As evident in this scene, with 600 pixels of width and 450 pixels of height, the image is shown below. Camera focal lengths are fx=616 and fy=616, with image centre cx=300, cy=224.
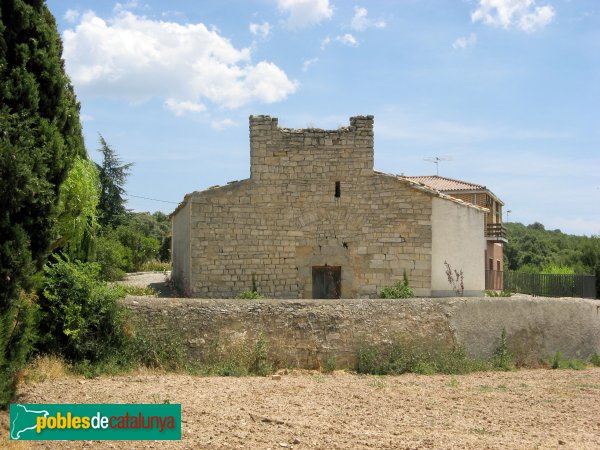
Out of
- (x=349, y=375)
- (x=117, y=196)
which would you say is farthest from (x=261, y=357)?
(x=117, y=196)

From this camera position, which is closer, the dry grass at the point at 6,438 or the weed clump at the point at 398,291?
the dry grass at the point at 6,438

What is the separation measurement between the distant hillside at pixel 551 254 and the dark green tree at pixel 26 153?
30.1 m

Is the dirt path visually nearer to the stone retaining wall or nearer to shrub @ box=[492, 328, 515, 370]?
the stone retaining wall

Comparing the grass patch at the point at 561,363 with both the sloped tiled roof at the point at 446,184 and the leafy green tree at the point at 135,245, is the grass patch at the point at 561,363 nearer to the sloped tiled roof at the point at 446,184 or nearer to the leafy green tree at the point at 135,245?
the sloped tiled roof at the point at 446,184

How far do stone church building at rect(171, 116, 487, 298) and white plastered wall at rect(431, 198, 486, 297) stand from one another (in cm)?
3

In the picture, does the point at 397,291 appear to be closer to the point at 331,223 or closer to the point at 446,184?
the point at 331,223

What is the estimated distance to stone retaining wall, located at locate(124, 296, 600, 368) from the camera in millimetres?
11773

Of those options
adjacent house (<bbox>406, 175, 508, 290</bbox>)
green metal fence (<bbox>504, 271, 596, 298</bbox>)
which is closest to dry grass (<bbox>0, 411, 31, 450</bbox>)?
adjacent house (<bbox>406, 175, 508, 290</bbox>)

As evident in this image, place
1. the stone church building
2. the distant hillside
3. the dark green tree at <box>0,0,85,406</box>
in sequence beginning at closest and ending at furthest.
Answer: the dark green tree at <box>0,0,85,406</box> → the stone church building → the distant hillside

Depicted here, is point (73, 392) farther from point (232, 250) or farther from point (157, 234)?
point (157, 234)

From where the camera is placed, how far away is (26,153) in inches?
321

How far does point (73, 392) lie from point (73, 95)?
470cm

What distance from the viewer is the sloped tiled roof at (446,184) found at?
2969 centimetres
